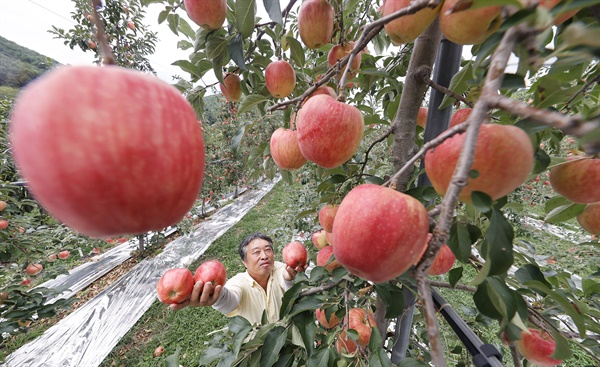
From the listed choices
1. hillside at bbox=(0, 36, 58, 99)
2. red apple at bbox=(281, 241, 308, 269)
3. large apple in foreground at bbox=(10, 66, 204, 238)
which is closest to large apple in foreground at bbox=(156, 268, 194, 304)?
red apple at bbox=(281, 241, 308, 269)

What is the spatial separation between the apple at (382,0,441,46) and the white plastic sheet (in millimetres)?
3516

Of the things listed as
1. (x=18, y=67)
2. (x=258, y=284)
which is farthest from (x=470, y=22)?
(x=18, y=67)

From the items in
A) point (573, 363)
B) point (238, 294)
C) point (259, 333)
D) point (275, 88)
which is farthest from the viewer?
point (573, 363)

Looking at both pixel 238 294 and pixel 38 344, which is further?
pixel 38 344

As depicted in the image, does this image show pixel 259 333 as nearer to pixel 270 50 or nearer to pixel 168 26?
pixel 270 50

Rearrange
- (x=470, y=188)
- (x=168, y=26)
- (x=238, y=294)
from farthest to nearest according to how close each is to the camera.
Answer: (x=238, y=294), (x=168, y=26), (x=470, y=188)

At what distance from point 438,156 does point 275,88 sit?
26.9 inches

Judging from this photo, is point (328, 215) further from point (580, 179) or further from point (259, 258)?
point (259, 258)

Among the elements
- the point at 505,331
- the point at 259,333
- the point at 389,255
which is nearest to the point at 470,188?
the point at 389,255

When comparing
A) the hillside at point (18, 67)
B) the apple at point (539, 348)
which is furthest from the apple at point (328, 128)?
the hillside at point (18, 67)

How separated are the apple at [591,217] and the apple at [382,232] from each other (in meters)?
0.74

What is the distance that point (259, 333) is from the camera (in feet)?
2.70

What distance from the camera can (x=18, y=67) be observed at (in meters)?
2.63

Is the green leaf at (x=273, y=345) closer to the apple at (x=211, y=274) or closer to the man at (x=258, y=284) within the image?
the apple at (x=211, y=274)
